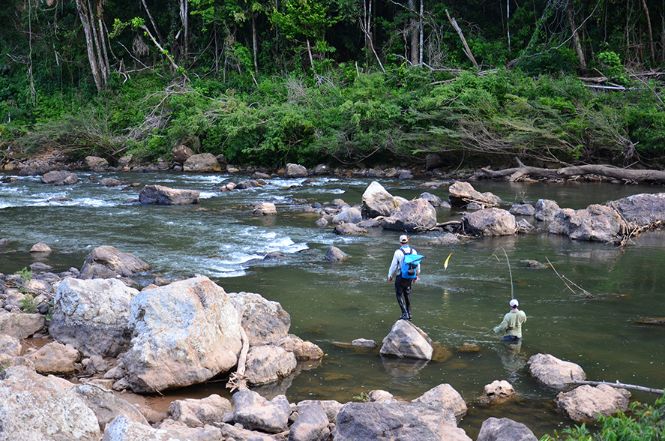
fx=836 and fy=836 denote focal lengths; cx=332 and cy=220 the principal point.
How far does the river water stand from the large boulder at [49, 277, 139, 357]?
4.83 feet

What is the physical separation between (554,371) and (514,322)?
1.39m

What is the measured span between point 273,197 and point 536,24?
13566mm

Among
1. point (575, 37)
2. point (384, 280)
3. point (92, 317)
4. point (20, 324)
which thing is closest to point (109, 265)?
point (20, 324)

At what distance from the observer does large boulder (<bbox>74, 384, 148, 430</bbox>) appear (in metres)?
6.90

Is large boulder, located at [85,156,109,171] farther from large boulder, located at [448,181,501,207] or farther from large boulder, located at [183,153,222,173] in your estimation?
large boulder, located at [448,181,501,207]

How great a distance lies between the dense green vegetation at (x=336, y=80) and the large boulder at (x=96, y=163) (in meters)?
0.76

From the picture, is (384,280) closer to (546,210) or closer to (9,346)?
(9,346)

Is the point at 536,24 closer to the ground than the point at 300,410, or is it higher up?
higher up

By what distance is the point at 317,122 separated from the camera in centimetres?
2870

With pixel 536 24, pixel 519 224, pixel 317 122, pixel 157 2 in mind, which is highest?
pixel 157 2

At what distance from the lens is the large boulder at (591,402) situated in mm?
8055

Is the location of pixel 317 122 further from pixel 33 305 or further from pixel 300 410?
pixel 300 410

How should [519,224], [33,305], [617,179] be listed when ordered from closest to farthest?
[33,305] → [519,224] → [617,179]

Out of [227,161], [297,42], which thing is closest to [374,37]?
[297,42]
